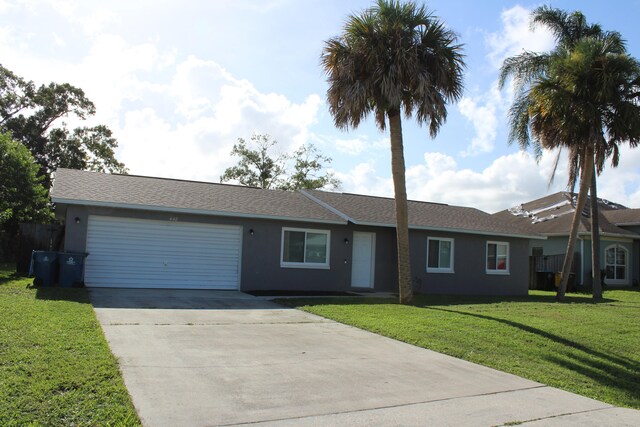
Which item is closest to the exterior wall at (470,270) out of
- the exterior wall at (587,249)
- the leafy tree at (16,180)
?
the exterior wall at (587,249)

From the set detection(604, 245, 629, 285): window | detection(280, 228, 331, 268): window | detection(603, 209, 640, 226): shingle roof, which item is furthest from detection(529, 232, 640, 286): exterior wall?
detection(280, 228, 331, 268): window

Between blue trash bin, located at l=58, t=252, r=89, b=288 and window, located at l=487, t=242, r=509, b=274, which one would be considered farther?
window, located at l=487, t=242, r=509, b=274

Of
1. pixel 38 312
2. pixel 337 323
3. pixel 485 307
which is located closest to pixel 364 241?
pixel 485 307

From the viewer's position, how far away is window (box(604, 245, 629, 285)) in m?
26.8

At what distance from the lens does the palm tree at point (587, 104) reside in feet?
52.8

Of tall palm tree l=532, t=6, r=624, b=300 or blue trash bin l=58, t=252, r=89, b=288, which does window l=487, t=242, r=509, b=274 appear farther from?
blue trash bin l=58, t=252, r=89, b=288

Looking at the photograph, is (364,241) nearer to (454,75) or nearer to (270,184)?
(454,75)

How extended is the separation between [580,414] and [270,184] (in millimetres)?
38226

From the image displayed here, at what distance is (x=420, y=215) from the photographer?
20.4 m

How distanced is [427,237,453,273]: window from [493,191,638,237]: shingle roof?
4250 millimetres

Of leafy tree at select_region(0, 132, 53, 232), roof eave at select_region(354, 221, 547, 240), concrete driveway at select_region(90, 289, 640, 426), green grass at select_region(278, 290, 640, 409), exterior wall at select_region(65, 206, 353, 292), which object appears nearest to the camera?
concrete driveway at select_region(90, 289, 640, 426)

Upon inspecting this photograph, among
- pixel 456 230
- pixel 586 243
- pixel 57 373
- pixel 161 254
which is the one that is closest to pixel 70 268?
pixel 161 254

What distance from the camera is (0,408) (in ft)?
14.7

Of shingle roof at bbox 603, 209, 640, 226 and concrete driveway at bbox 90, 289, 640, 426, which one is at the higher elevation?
shingle roof at bbox 603, 209, 640, 226
